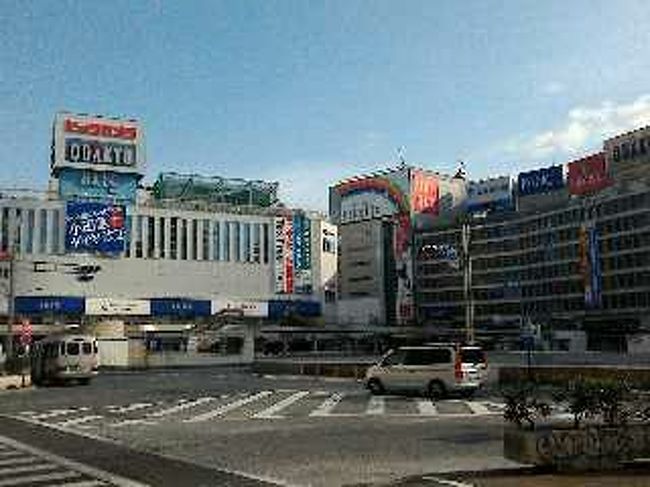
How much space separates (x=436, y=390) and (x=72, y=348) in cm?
2256

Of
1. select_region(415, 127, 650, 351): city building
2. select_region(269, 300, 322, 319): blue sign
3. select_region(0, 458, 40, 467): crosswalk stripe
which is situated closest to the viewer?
select_region(0, 458, 40, 467): crosswalk stripe

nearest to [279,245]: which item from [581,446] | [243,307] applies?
[243,307]

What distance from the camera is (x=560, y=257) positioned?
426 ft

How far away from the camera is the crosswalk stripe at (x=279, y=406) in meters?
24.9

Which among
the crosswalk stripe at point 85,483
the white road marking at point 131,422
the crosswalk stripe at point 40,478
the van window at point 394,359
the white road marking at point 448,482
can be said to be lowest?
the white road marking at point 131,422

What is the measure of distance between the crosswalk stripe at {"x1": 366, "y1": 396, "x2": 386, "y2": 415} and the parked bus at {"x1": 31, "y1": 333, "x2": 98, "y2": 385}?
807 inches

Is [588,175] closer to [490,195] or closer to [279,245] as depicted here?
[490,195]

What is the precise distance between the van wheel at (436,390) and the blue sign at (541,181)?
109 metres

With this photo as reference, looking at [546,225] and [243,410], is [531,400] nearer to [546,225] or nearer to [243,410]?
[243,410]

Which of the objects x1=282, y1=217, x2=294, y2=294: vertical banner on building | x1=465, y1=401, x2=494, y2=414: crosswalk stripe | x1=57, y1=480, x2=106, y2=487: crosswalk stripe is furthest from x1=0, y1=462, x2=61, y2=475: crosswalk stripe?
x1=282, y1=217, x2=294, y2=294: vertical banner on building

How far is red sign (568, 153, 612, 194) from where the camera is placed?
122062 millimetres

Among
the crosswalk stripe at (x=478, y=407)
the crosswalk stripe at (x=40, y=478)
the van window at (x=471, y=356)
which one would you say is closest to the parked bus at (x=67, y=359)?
the van window at (x=471, y=356)

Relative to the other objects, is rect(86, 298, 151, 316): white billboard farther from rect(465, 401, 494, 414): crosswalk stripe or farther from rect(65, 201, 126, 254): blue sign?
rect(465, 401, 494, 414): crosswalk stripe

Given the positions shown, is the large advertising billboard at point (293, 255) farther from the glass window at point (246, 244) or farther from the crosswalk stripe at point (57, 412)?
the crosswalk stripe at point (57, 412)
